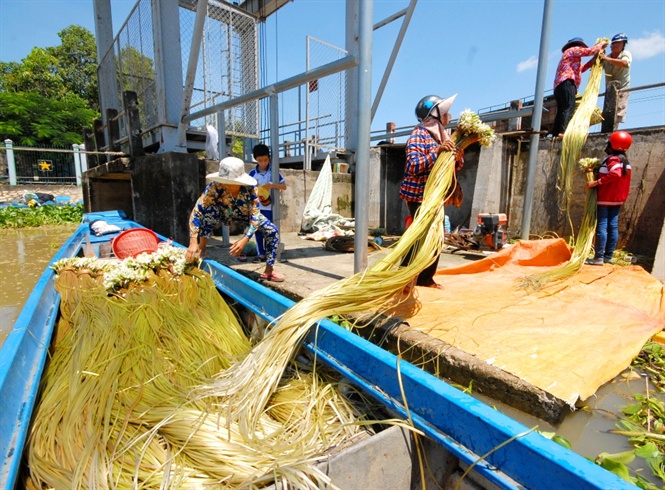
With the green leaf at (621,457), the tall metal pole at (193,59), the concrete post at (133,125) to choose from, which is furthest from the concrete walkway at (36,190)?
the green leaf at (621,457)

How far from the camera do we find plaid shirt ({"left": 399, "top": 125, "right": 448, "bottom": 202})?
3.04 meters

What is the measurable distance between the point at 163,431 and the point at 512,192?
639cm

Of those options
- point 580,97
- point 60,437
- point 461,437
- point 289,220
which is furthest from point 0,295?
point 580,97

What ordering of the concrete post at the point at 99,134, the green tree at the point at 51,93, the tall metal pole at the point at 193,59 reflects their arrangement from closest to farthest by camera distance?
the tall metal pole at the point at 193,59
the concrete post at the point at 99,134
the green tree at the point at 51,93

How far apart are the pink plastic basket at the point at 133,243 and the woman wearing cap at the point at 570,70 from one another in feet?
20.4

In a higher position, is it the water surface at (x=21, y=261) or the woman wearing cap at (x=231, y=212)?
the woman wearing cap at (x=231, y=212)

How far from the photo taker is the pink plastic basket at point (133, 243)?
428cm

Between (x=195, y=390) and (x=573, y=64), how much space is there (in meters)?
6.50

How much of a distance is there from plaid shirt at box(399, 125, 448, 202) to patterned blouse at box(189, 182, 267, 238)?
145cm

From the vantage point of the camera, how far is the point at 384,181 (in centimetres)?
775

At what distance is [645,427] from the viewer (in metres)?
1.89

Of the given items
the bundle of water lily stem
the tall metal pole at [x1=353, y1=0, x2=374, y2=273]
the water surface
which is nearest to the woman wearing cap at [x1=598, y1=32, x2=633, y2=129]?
the bundle of water lily stem

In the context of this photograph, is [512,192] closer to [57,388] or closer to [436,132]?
[436,132]

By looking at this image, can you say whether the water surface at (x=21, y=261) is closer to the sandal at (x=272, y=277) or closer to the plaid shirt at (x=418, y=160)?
the sandal at (x=272, y=277)
